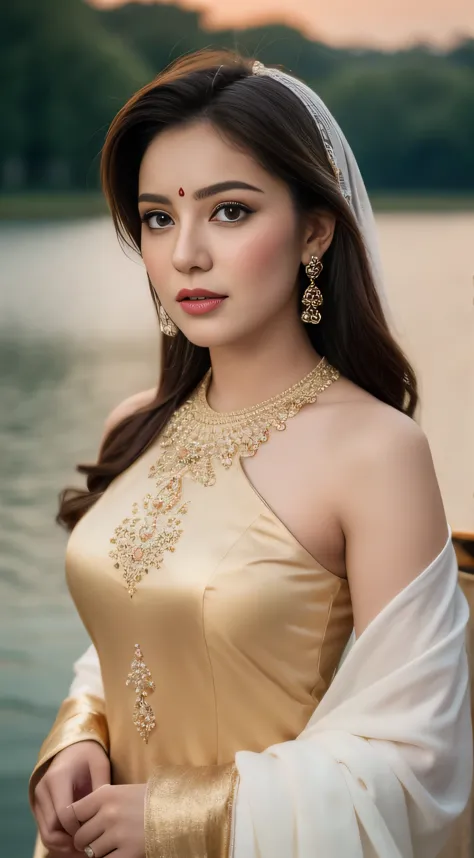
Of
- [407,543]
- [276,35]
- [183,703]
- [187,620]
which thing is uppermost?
[276,35]

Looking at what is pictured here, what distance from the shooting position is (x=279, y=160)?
4.03ft

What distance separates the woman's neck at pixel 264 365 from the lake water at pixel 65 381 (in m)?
1.32

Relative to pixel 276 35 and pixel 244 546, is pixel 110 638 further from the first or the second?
pixel 276 35

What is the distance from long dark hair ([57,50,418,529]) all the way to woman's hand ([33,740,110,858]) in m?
0.33

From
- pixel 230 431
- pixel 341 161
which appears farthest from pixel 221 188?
pixel 230 431

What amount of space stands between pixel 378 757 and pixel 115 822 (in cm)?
31

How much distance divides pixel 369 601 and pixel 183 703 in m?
0.28

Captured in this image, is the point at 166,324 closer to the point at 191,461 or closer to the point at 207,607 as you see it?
the point at 191,461

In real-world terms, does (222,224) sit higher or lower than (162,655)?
higher

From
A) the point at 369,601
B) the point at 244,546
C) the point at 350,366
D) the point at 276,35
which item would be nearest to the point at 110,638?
the point at 244,546

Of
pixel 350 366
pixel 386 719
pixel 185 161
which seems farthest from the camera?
pixel 350 366

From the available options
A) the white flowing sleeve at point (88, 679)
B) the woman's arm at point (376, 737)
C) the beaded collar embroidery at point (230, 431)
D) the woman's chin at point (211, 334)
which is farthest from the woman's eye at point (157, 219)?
the white flowing sleeve at point (88, 679)

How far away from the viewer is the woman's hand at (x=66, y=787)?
1316mm

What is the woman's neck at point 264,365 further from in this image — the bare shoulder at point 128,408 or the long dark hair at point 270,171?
the bare shoulder at point 128,408
